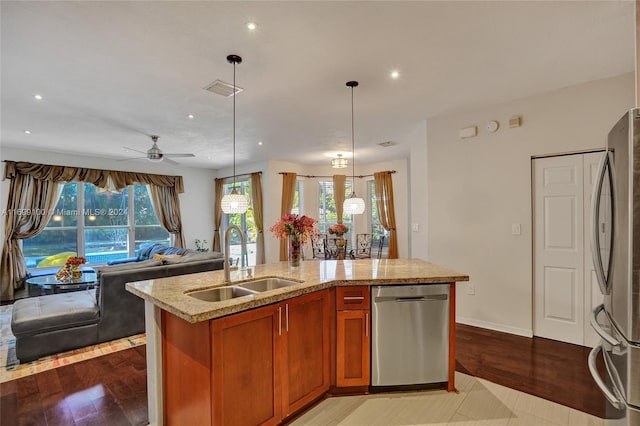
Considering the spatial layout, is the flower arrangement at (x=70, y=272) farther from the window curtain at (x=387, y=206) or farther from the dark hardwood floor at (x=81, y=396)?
the window curtain at (x=387, y=206)

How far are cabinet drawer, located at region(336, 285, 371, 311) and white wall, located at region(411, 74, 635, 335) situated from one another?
2.20m

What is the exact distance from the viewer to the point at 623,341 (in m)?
1.45

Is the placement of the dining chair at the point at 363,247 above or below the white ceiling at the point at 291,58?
below

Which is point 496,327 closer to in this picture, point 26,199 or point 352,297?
point 352,297

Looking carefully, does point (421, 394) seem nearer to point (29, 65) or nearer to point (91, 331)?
point (91, 331)

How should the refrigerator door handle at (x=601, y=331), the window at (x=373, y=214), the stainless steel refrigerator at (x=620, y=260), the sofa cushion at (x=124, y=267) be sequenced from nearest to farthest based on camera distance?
the stainless steel refrigerator at (x=620, y=260)
the refrigerator door handle at (x=601, y=331)
the sofa cushion at (x=124, y=267)
the window at (x=373, y=214)

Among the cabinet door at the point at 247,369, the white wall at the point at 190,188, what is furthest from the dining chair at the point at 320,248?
the cabinet door at the point at 247,369

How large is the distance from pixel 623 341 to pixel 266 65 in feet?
9.71

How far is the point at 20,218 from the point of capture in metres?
5.70

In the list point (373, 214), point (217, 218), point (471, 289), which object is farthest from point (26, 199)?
point (471, 289)

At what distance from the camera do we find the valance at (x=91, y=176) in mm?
5699

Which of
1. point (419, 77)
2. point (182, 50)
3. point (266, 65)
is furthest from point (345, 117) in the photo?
point (182, 50)

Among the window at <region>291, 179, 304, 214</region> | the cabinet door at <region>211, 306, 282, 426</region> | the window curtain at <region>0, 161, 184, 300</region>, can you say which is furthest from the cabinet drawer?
the window curtain at <region>0, 161, 184, 300</region>

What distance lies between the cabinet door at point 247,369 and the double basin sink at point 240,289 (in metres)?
0.30
